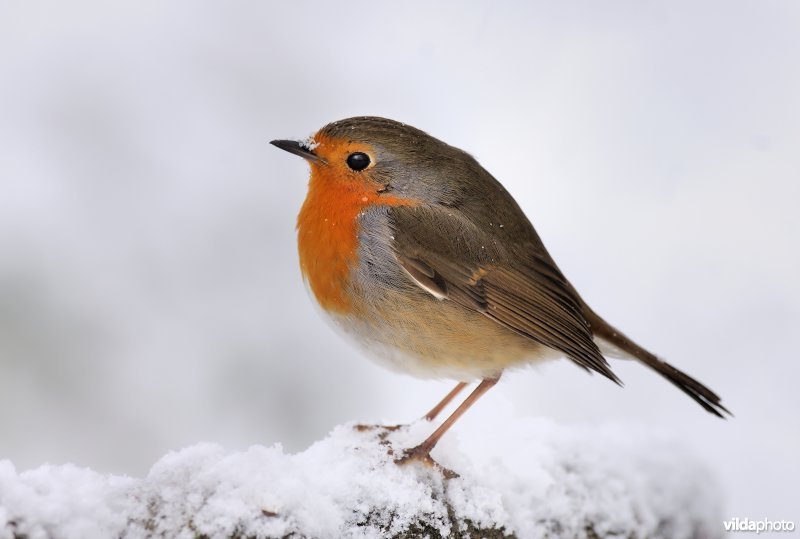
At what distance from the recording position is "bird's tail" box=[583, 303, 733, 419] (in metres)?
3.38

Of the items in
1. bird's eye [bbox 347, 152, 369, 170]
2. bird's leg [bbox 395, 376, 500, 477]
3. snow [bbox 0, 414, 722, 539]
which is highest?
bird's eye [bbox 347, 152, 369, 170]

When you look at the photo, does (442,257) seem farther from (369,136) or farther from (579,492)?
(579,492)

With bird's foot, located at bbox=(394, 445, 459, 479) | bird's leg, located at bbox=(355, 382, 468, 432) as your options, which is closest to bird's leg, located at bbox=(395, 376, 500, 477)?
bird's foot, located at bbox=(394, 445, 459, 479)

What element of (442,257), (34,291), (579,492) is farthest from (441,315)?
(34,291)

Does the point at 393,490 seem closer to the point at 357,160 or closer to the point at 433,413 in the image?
the point at 433,413

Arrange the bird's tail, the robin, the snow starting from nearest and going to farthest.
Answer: the snow → the robin → the bird's tail

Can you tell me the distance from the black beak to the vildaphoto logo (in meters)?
1.89

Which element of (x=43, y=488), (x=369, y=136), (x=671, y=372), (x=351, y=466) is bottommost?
(x=43, y=488)

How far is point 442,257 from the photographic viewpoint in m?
3.21

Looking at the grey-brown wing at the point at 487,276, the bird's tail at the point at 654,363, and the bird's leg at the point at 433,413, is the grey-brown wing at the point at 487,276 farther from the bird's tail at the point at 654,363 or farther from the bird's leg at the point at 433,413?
the bird's leg at the point at 433,413

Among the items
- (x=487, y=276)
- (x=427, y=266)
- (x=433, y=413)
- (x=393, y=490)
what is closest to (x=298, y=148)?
(x=427, y=266)

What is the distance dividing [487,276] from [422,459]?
30.7 inches

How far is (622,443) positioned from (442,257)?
2.87ft

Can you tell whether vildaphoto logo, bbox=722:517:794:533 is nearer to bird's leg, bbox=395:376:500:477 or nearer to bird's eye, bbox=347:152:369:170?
bird's leg, bbox=395:376:500:477
